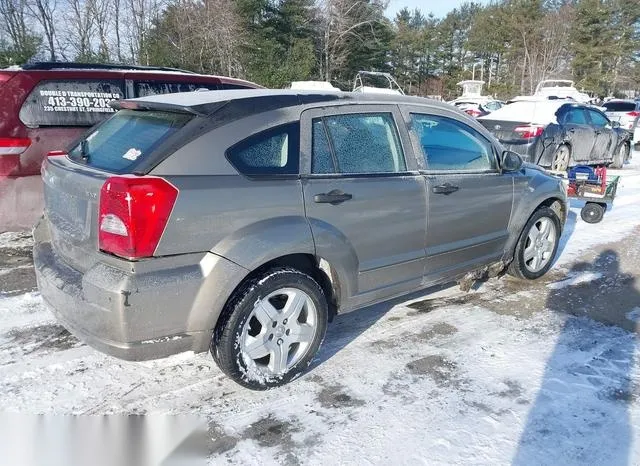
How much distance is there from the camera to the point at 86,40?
78.4 ft

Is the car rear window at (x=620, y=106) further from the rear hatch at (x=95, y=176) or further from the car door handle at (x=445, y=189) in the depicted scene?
the rear hatch at (x=95, y=176)

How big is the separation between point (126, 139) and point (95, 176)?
0.35m

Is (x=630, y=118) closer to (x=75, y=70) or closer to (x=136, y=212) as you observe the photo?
(x=75, y=70)

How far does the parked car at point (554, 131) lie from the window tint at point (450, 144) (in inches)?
259

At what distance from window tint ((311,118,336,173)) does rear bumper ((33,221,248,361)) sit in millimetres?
849

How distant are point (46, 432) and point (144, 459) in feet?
1.85

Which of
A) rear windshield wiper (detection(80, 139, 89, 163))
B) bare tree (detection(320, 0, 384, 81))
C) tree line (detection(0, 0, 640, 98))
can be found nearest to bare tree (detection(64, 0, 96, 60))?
tree line (detection(0, 0, 640, 98))

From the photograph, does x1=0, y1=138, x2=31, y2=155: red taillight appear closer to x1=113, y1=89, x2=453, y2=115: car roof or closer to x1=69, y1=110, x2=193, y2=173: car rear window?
x1=69, y1=110, x2=193, y2=173: car rear window

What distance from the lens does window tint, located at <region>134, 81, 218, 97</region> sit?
6.07 m

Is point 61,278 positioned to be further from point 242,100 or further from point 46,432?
point 242,100

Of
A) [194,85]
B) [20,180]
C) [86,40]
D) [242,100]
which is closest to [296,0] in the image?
[86,40]

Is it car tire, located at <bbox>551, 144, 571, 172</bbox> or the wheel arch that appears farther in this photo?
car tire, located at <bbox>551, 144, 571, 172</bbox>

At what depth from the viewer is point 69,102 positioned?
546 centimetres

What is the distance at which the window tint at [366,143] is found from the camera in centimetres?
335
